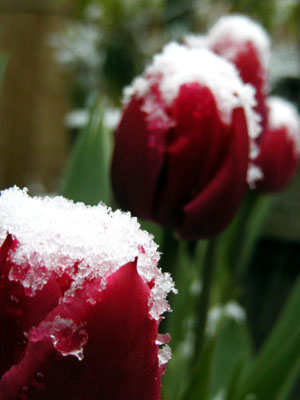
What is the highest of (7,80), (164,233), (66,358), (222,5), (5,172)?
(7,80)

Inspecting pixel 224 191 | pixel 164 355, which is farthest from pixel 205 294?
pixel 164 355

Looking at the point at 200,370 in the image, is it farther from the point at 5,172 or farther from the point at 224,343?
the point at 5,172

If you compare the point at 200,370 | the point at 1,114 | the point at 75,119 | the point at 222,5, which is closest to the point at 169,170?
the point at 200,370

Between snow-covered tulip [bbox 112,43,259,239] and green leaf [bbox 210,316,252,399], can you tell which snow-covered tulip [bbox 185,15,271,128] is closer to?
snow-covered tulip [bbox 112,43,259,239]

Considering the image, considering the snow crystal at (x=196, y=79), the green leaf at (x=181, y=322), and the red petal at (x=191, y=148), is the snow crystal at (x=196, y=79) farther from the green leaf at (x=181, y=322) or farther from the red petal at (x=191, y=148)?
the green leaf at (x=181, y=322)

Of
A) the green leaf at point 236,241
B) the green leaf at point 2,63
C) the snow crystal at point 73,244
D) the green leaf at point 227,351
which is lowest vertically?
the snow crystal at point 73,244

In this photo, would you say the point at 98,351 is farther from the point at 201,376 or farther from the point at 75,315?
the point at 201,376

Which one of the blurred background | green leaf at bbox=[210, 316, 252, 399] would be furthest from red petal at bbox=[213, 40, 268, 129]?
green leaf at bbox=[210, 316, 252, 399]

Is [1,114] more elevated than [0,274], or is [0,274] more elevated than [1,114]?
[1,114]

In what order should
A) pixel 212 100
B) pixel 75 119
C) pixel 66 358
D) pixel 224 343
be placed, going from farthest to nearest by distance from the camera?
pixel 75 119 < pixel 224 343 < pixel 212 100 < pixel 66 358

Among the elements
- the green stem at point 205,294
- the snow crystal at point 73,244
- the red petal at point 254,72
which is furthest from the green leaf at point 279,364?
the snow crystal at point 73,244
